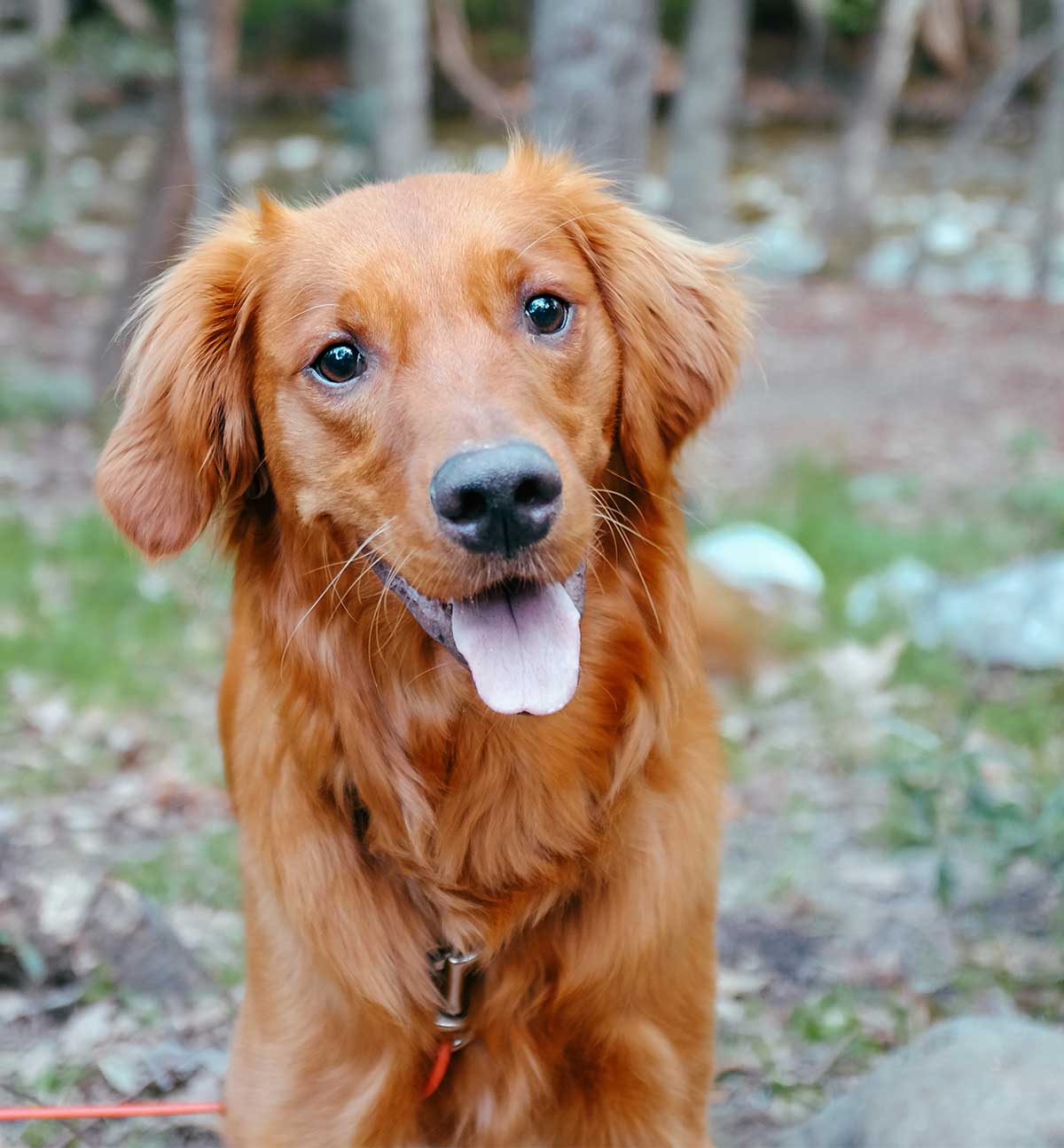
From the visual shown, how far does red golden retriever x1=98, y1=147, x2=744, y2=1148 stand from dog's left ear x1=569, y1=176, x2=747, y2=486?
22 millimetres

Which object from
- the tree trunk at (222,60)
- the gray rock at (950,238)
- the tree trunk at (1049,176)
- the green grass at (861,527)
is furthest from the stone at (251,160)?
the green grass at (861,527)

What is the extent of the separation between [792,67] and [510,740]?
22.2 meters

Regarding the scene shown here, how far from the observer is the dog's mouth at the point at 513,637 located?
2289 millimetres

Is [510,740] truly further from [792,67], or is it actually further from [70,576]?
[792,67]

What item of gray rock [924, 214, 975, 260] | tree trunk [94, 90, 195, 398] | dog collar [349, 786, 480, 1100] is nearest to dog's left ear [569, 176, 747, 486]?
dog collar [349, 786, 480, 1100]

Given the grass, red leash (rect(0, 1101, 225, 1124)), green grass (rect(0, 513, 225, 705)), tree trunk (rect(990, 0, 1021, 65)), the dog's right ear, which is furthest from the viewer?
tree trunk (rect(990, 0, 1021, 65))

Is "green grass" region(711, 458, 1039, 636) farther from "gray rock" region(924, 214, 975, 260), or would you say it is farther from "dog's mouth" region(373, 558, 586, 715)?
"gray rock" region(924, 214, 975, 260)

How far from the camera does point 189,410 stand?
8.97 feet

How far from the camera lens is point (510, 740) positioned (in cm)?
262

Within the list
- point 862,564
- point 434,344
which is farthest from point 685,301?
point 862,564

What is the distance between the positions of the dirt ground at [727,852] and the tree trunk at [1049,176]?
7.06 metres

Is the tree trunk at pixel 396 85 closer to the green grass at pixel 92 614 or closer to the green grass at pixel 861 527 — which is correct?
the green grass at pixel 861 527

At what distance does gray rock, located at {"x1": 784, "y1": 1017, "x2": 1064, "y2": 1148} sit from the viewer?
2445 mm

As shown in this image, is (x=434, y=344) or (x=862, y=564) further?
(x=862, y=564)
